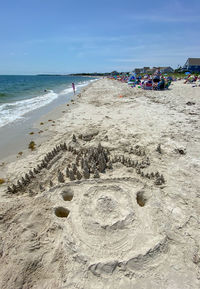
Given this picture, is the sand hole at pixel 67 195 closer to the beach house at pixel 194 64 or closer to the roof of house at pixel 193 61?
the beach house at pixel 194 64

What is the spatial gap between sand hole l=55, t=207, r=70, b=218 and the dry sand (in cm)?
3

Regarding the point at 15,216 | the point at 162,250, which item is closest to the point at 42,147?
the point at 15,216

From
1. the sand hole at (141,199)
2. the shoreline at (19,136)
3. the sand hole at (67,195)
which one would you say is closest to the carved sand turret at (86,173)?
the sand hole at (67,195)

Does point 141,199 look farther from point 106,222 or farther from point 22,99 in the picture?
point 22,99

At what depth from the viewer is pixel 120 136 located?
8.34 m

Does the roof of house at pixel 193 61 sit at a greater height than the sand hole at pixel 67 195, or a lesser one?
greater

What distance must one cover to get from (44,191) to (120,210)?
243 centimetres

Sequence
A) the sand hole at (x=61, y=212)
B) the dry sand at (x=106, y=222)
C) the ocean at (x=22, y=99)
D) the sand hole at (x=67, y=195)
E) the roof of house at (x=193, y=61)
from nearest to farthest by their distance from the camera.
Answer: the dry sand at (x=106, y=222) → the sand hole at (x=61, y=212) → the sand hole at (x=67, y=195) → the ocean at (x=22, y=99) → the roof of house at (x=193, y=61)

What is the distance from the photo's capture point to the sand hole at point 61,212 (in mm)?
4133

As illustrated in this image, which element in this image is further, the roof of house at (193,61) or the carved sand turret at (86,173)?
the roof of house at (193,61)

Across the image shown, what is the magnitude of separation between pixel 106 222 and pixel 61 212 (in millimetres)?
1340

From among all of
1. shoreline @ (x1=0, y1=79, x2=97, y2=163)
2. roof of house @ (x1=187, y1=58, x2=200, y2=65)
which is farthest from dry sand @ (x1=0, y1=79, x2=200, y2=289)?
roof of house @ (x1=187, y1=58, x2=200, y2=65)

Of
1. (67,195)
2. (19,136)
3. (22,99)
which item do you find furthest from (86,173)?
(22,99)

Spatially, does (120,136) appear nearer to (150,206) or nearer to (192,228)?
(150,206)
